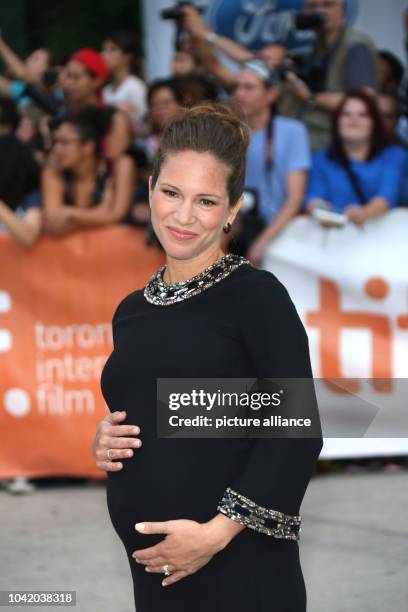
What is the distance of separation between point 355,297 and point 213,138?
3.94 metres

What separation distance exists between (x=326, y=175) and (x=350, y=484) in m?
1.73

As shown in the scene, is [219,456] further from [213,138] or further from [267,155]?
[267,155]

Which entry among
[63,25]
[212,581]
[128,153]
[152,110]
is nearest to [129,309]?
[212,581]

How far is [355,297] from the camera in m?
6.25

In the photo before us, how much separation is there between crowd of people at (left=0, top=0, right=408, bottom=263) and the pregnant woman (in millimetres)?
3408

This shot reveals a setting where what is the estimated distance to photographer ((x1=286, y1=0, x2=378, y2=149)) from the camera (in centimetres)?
709

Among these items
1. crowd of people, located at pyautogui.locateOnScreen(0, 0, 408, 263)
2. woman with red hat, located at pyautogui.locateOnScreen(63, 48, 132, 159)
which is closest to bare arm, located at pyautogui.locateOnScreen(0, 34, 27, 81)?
woman with red hat, located at pyautogui.locateOnScreen(63, 48, 132, 159)

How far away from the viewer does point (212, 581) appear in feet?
7.78

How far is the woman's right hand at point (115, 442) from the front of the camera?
2.42 metres

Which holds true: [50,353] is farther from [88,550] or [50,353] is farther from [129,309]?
[129,309]

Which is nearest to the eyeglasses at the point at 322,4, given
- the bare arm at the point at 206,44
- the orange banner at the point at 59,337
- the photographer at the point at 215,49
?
the photographer at the point at 215,49

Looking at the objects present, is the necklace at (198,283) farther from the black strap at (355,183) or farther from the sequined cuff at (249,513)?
the black strap at (355,183)
